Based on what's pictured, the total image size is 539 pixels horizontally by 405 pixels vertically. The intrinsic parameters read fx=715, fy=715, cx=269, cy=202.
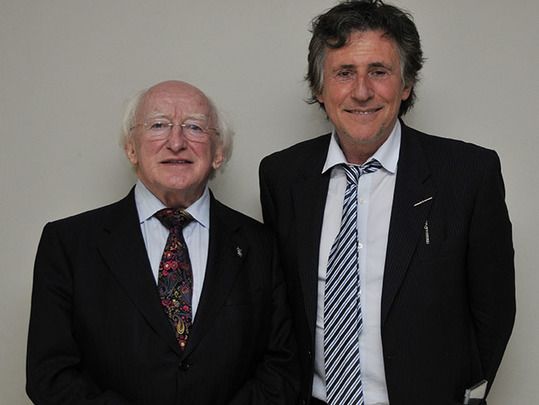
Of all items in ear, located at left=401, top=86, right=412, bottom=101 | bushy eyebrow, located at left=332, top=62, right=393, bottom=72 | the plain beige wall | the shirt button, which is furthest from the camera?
the plain beige wall

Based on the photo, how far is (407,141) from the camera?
7.02ft

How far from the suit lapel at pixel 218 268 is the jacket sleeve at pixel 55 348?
0.98 feet

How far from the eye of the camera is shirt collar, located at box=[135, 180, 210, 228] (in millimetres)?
2123

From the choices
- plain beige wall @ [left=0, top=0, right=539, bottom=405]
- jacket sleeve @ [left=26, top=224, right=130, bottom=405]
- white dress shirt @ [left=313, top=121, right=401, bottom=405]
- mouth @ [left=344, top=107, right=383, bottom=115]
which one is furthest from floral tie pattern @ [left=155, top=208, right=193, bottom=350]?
plain beige wall @ [left=0, top=0, right=539, bottom=405]

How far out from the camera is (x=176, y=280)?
2.03 m

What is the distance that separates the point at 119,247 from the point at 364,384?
80 cm

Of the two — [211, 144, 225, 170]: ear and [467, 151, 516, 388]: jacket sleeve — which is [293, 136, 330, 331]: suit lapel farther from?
[467, 151, 516, 388]: jacket sleeve

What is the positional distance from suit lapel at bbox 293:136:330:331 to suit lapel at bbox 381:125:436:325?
0.22 meters

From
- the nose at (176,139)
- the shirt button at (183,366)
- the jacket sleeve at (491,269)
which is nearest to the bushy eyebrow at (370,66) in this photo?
the jacket sleeve at (491,269)

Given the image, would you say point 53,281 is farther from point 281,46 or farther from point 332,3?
point 332,3

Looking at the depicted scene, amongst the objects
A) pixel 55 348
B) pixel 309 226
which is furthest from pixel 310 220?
pixel 55 348

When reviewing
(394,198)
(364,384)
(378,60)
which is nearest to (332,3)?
(378,60)

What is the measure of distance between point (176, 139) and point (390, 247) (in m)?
0.68

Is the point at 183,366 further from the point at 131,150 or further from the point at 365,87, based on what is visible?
the point at 365,87
